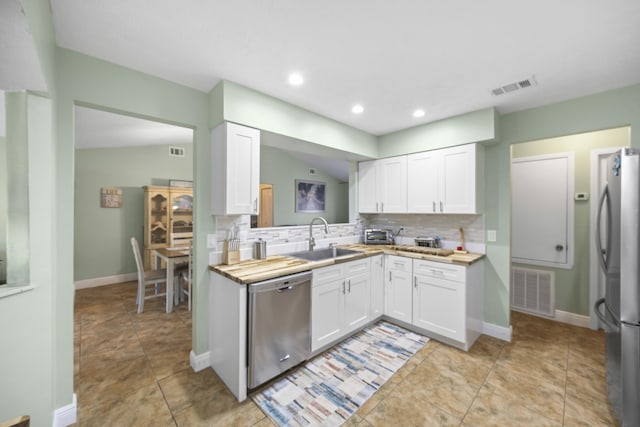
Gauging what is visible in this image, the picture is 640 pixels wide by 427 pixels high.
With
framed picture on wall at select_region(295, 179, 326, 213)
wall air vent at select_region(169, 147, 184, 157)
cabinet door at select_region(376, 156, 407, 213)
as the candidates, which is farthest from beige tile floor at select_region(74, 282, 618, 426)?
wall air vent at select_region(169, 147, 184, 157)

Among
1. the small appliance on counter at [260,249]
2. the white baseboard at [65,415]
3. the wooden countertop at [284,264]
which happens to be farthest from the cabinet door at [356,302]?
the white baseboard at [65,415]

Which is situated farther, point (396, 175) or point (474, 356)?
point (396, 175)

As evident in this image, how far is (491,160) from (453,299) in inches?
64.2

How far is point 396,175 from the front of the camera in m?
3.50

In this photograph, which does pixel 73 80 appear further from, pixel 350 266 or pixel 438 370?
pixel 438 370

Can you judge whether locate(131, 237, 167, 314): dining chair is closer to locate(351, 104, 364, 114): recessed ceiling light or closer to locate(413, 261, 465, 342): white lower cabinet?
locate(351, 104, 364, 114): recessed ceiling light

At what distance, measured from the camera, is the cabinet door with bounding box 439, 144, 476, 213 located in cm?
283

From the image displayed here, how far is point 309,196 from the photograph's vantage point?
5.85 metres

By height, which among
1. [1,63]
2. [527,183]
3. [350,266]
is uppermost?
[1,63]

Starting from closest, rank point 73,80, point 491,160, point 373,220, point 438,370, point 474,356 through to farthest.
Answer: point 73,80 < point 438,370 < point 474,356 < point 491,160 < point 373,220

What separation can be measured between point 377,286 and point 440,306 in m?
0.70

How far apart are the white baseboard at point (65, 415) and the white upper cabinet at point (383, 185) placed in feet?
11.2

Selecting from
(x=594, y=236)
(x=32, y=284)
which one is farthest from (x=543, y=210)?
(x=32, y=284)

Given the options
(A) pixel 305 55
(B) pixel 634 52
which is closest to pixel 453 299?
(B) pixel 634 52
